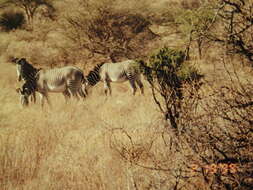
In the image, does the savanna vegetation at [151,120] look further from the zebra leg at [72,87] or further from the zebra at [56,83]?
the zebra leg at [72,87]

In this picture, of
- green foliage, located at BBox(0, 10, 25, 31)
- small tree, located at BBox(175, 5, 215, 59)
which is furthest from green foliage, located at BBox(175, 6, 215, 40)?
green foliage, located at BBox(0, 10, 25, 31)

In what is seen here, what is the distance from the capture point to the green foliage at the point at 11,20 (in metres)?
26.0

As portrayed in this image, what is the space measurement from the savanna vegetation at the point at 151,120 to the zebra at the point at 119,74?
82 cm

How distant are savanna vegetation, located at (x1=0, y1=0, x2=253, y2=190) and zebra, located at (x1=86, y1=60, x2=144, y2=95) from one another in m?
0.82

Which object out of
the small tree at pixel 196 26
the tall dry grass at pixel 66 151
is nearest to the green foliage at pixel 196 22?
the small tree at pixel 196 26

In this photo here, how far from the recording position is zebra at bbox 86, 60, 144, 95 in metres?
12.6

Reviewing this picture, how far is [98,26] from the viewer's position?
781 inches

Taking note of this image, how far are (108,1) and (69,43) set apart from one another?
4.16m

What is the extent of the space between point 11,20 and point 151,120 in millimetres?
25669

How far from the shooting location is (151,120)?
16.5 ft

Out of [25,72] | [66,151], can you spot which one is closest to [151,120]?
[66,151]

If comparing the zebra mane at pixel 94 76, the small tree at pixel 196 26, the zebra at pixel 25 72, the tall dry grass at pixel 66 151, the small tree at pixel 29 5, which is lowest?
the zebra mane at pixel 94 76

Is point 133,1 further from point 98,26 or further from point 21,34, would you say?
point 21,34

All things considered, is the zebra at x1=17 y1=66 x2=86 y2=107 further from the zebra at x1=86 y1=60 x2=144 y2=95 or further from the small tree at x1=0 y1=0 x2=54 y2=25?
the small tree at x1=0 y1=0 x2=54 y2=25
